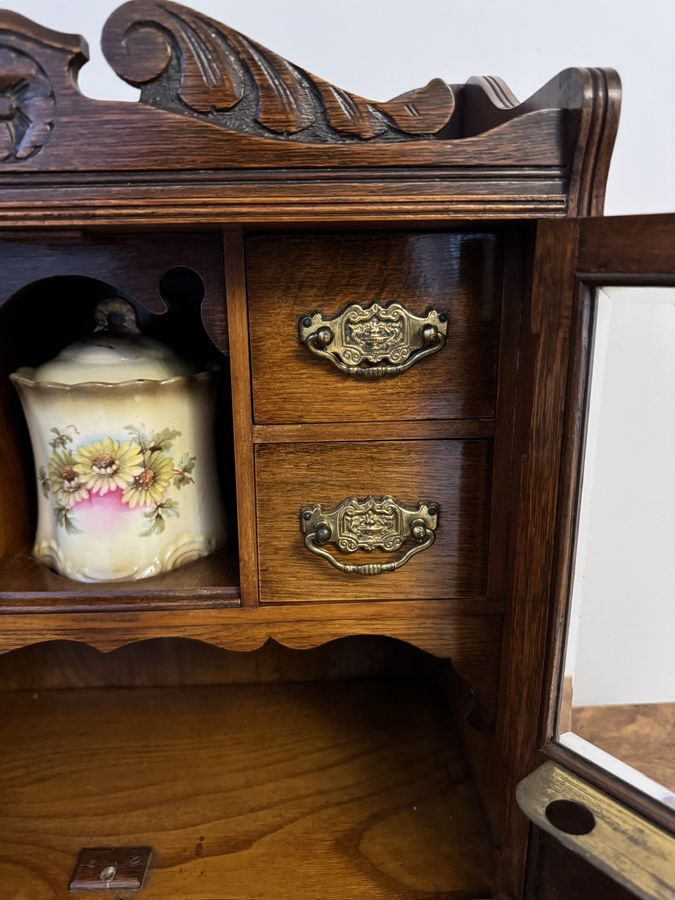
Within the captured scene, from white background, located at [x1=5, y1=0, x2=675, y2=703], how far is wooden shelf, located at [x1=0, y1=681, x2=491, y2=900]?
800 millimetres

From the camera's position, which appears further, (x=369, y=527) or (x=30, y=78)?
(x=369, y=527)

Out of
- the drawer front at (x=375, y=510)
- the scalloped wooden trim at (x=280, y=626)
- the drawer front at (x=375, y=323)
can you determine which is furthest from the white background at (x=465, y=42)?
the scalloped wooden trim at (x=280, y=626)

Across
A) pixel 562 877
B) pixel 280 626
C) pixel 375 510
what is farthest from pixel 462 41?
pixel 562 877

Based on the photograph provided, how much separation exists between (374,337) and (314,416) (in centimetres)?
8

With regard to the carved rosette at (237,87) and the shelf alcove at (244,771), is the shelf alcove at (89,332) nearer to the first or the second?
the carved rosette at (237,87)

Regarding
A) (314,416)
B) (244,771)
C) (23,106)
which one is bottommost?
(244,771)

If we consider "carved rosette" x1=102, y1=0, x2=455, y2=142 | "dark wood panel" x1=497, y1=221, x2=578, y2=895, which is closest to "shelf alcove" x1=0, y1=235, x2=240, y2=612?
"carved rosette" x1=102, y1=0, x2=455, y2=142

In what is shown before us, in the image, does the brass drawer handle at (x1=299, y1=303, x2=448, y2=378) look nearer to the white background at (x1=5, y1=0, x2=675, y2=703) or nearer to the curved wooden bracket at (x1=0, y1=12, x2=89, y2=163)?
the curved wooden bracket at (x1=0, y1=12, x2=89, y2=163)

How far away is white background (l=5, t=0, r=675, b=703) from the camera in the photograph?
83cm

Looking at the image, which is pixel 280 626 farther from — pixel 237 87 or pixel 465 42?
pixel 465 42

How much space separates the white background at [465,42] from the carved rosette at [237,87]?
1.43ft

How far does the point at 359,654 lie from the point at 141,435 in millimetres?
529

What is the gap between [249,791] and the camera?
75 centimetres

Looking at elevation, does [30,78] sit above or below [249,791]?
above
